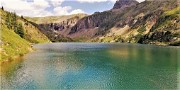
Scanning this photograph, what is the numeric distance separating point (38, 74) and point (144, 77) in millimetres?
36171

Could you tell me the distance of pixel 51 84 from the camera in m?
78.6

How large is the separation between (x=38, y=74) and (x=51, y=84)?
61.7ft

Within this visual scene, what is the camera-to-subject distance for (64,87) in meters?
74.5

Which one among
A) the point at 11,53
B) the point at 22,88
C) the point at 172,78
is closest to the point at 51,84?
the point at 22,88

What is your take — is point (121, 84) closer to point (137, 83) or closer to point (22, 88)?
point (137, 83)

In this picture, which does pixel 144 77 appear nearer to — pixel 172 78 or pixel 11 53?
pixel 172 78

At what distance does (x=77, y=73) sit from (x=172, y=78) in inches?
1293

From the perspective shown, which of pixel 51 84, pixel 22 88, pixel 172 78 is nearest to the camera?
pixel 22 88

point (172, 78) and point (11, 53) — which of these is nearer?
point (172, 78)

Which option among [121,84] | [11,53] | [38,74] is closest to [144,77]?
[121,84]

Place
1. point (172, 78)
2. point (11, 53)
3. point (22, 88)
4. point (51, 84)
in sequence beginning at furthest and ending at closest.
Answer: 1. point (11, 53)
2. point (172, 78)
3. point (51, 84)
4. point (22, 88)

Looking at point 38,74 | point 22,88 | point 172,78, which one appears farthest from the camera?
point 38,74

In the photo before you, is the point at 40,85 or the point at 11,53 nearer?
the point at 40,85

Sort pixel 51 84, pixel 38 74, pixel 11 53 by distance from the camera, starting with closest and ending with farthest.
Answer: pixel 51 84, pixel 38 74, pixel 11 53
